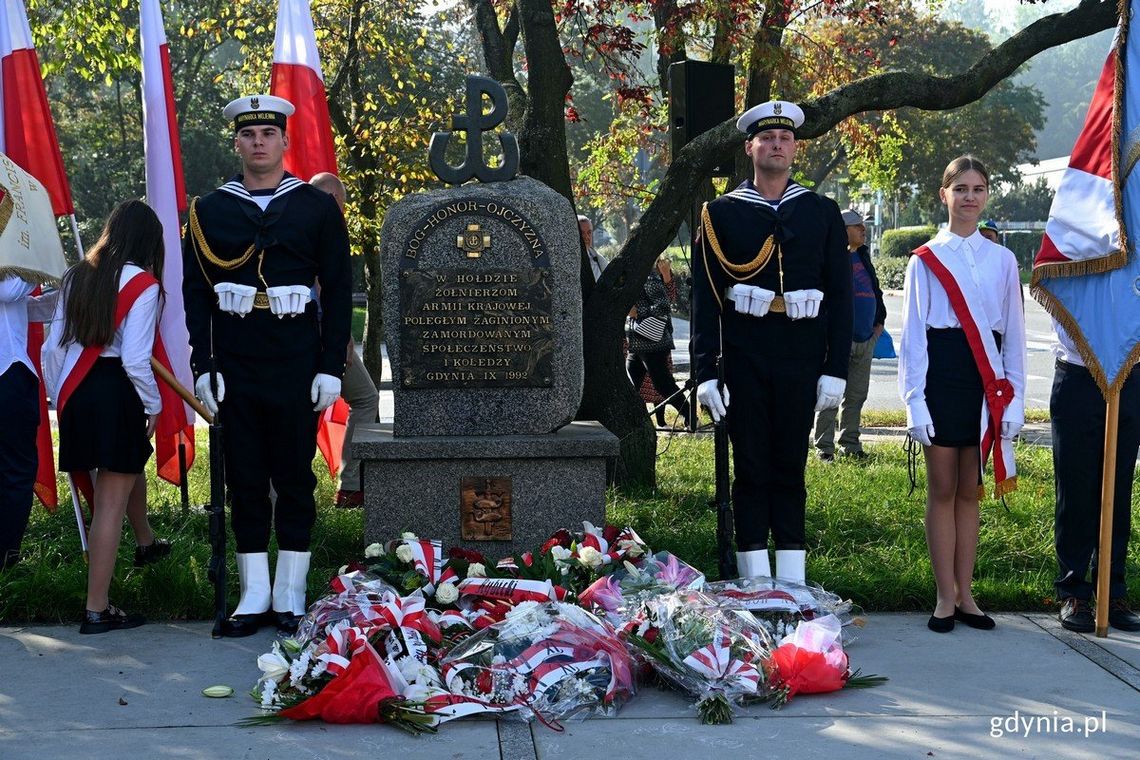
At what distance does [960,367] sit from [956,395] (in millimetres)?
113

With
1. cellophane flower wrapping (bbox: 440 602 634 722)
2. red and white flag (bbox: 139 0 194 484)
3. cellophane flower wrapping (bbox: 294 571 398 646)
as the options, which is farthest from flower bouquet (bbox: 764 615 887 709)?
red and white flag (bbox: 139 0 194 484)

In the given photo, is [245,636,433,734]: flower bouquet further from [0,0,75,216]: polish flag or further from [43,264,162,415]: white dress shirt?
[0,0,75,216]: polish flag

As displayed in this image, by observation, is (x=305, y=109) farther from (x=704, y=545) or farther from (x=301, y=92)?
(x=704, y=545)

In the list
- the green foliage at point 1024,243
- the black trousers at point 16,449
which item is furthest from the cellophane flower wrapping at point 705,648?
the green foliage at point 1024,243

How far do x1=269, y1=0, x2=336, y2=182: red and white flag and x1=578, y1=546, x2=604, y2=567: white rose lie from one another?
3.41 metres

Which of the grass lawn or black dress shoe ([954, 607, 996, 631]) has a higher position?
the grass lawn

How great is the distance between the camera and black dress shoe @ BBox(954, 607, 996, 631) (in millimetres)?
5250

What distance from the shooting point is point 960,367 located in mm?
5148

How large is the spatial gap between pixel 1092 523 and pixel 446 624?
2679 mm

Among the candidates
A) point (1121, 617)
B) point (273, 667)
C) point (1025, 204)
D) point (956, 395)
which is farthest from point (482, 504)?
point (1025, 204)

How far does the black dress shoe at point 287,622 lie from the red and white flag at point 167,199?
6.23 feet

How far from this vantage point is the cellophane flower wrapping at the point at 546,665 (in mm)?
4305

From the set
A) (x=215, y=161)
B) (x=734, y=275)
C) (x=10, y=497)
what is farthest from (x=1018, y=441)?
(x=215, y=161)

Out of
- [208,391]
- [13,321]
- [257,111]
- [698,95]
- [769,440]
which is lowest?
[769,440]
